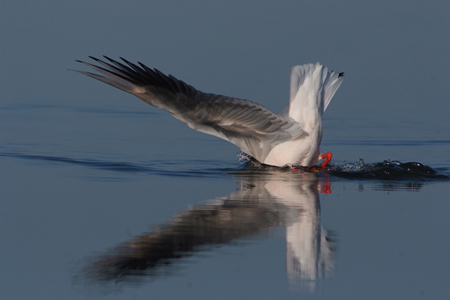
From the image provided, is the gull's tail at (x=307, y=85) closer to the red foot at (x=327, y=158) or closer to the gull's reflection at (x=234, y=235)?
the red foot at (x=327, y=158)

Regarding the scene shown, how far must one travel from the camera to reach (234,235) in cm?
559

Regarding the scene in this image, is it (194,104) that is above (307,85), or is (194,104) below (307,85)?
below

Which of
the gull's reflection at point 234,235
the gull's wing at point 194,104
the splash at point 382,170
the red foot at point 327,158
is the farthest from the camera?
the red foot at point 327,158

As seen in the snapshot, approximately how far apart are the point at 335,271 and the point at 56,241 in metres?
1.87

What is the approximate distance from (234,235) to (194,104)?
2159 millimetres

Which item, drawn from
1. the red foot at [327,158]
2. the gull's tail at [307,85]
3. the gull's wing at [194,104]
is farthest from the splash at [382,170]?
the gull's tail at [307,85]

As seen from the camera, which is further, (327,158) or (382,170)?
(327,158)

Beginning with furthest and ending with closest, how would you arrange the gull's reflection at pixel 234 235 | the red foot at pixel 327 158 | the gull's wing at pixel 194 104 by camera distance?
the red foot at pixel 327 158 < the gull's wing at pixel 194 104 < the gull's reflection at pixel 234 235

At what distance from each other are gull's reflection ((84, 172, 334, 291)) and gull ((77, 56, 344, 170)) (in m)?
0.80

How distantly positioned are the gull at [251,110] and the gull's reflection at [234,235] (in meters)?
0.80

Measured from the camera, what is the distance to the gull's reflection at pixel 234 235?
16.0 feet

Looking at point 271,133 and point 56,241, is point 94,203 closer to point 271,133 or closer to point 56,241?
point 56,241

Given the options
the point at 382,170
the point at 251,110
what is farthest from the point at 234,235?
the point at 382,170

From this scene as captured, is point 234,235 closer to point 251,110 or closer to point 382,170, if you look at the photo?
point 251,110
